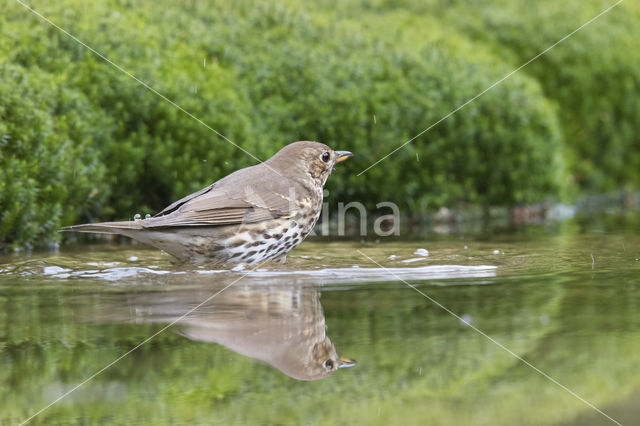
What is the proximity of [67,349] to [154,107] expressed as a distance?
15.9 feet

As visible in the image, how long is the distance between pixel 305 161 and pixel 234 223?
1.06m

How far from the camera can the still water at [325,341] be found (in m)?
3.20

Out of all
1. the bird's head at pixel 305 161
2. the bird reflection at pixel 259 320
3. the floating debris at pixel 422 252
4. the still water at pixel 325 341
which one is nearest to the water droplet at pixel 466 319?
the still water at pixel 325 341

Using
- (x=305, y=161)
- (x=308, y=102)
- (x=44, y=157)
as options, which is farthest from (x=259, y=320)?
(x=308, y=102)

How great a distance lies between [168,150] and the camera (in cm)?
847

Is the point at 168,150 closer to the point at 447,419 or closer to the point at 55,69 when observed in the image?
the point at 55,69

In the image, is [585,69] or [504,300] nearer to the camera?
[504,300]

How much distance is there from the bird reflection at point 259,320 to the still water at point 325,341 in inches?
0.5

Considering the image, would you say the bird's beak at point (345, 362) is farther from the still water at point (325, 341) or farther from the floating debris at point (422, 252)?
the floating debris at point (422, 252)

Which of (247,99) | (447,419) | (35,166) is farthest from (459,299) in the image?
(247,99)

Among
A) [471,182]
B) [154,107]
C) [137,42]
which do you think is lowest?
[471,182]

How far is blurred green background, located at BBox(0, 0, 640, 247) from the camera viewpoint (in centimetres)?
793

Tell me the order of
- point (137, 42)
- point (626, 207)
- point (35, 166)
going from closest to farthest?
point (35, 166), point (137, 42), point (626, 207)

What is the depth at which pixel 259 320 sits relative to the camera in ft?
14.9
